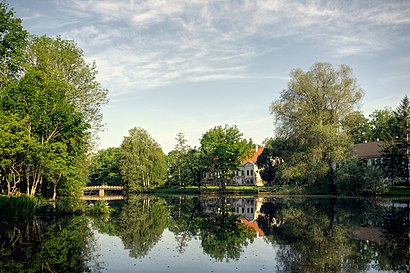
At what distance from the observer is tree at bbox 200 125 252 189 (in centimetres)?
8419

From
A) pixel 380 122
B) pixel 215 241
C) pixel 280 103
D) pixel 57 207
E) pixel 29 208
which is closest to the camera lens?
pixel 215 241

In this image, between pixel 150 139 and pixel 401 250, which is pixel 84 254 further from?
pixel 150 139

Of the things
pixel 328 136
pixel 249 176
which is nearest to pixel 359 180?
pixel 328 136

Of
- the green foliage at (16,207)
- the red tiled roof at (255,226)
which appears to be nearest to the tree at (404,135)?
the red tiled roof at (255,226)

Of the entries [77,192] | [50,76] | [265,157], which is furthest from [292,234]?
[265,157]

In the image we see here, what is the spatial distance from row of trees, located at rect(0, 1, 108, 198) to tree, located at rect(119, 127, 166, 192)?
43.7 metres

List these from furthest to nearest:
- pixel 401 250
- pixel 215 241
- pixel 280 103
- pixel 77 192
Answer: pixel 280 103
pixel 77 192
pixel 215 241
pixel 401 250

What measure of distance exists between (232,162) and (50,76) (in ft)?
167

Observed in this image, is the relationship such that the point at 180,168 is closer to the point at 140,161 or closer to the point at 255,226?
the point at 140,161

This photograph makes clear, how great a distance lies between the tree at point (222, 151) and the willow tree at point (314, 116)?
68.9 ft

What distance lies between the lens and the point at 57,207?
33688 millimetres

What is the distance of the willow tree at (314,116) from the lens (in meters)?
59.3

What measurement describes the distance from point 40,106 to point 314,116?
42713 mm

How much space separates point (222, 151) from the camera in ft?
280
